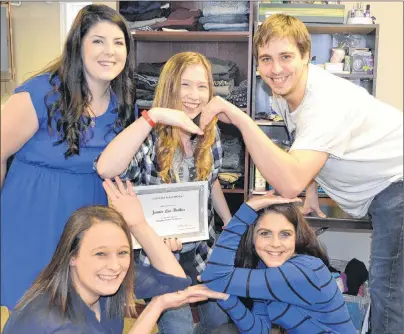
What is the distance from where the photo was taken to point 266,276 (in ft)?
3.73

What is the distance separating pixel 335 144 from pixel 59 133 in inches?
22.4

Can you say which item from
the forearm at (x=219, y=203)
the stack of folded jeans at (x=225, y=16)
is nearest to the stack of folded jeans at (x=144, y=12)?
the stack of folded jeans at (x=225, y=16)

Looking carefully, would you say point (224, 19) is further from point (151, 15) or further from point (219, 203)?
point (219, 203)

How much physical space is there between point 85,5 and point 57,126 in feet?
0.92

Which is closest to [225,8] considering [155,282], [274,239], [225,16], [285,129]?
[225,16]

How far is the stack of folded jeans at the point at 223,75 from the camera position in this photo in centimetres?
124

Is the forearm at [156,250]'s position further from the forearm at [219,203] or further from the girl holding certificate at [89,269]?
the forearm at [219,203]

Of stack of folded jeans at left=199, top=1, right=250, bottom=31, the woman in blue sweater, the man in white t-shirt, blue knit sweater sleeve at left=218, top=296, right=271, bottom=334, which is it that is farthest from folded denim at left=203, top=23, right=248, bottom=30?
blue knit sweater sleeve at left=218, top=296, right=271, bottom=334

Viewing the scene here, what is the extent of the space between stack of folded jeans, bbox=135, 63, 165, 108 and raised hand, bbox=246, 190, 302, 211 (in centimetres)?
34

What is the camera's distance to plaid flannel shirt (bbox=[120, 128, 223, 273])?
109cm

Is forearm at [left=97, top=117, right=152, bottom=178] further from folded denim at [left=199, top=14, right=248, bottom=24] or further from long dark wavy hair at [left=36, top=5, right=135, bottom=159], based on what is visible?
folded denim at [left=199, top=14, right=248, bottom=24]

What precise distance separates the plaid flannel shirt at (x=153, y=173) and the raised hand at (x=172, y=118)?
95 mm

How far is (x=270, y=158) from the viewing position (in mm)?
1019

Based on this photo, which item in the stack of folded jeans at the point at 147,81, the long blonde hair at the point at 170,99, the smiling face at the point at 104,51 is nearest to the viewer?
the smiling face at the point at 104,51
